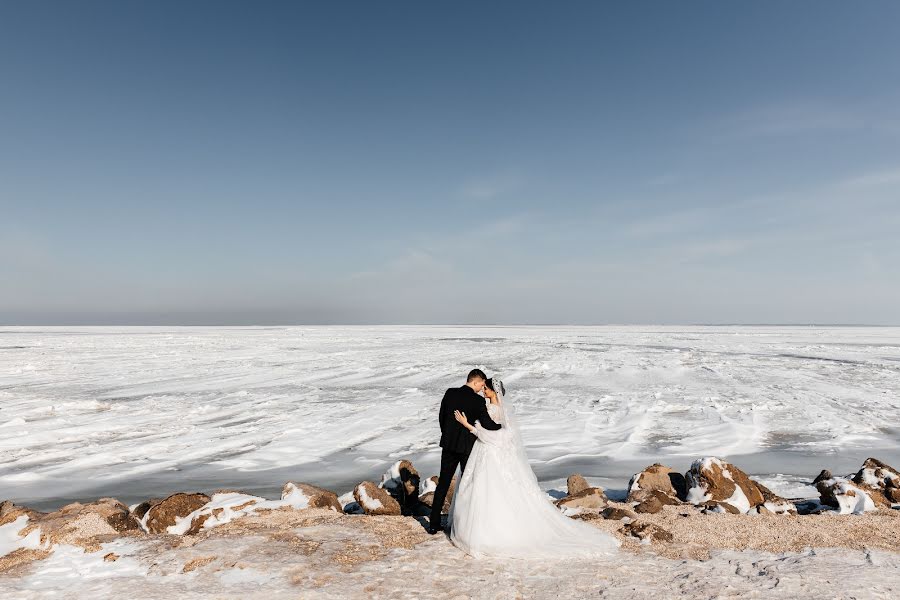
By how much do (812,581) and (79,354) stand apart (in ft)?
113

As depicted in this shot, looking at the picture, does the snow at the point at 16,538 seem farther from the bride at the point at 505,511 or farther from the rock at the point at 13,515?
the bride at the point at 505,511

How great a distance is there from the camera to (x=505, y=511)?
197 inches

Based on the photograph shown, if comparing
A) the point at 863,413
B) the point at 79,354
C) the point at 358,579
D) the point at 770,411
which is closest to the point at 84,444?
the point at 358,579

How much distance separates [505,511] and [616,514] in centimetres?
185

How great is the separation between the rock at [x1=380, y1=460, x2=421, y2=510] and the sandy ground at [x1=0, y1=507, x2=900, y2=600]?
47.3 inches

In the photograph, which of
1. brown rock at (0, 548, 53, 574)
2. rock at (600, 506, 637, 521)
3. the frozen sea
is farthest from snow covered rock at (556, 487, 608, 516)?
brown rock at (0, 548, 53, 574)

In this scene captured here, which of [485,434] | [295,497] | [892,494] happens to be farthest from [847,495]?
[295,497]

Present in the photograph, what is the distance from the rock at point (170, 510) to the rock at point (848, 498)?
7241 mm

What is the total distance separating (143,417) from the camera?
41.3 feet

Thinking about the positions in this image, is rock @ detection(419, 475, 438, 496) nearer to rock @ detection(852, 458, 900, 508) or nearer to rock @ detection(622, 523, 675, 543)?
rock @ detection(622, 523, 675, 543)

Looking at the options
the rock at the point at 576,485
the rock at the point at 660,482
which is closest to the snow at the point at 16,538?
the rock at the point at 576,485

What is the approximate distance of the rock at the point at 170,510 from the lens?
6.03m

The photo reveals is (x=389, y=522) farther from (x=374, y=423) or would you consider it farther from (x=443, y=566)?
(x=374, y=423)

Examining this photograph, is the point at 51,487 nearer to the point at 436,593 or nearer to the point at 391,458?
the point at 391,458
